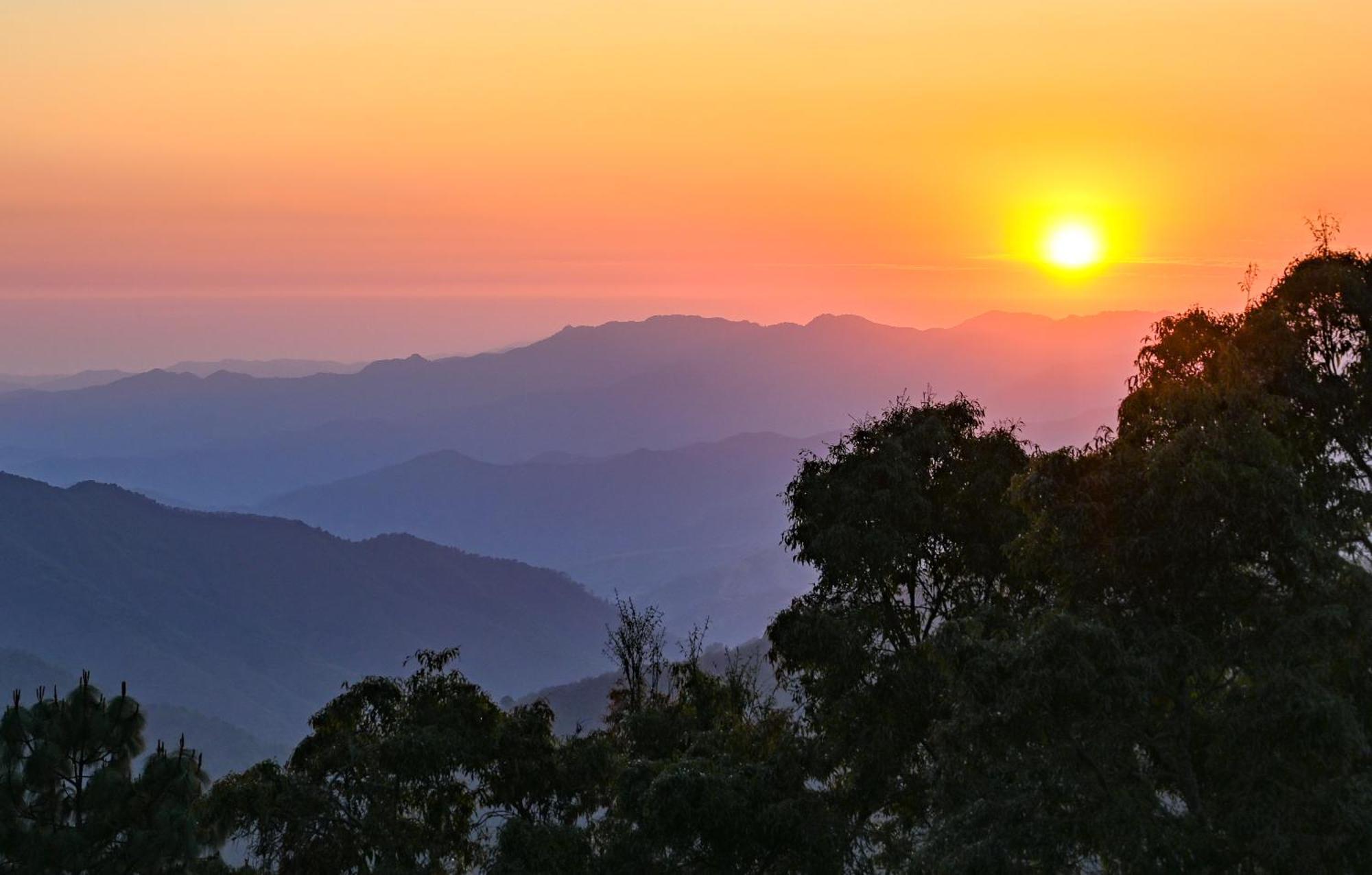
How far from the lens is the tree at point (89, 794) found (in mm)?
19906

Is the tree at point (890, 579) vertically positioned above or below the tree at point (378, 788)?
above

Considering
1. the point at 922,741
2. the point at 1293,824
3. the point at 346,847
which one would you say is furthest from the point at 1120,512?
the point at 346,847

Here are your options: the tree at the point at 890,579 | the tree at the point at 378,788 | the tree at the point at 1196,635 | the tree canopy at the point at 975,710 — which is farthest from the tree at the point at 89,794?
the tree at the point at 1196,635

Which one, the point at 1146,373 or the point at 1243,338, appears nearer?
the point at 1243,338

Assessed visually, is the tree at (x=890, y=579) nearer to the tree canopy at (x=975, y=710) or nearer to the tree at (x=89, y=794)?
the tree canopy at (x=975, y=710)

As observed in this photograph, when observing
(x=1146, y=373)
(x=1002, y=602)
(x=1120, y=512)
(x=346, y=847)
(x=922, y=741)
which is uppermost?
(x=1146, y=373)

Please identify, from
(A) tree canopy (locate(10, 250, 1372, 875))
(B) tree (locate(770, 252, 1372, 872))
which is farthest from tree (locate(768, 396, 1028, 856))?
(B) tree (locate(770, 252, 1372, 872))

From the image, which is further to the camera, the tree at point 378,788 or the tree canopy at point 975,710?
the tree at point 378,788

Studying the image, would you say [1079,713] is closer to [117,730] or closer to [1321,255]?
[1321,255]

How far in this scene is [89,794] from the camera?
2039cm

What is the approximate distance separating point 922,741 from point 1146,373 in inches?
286

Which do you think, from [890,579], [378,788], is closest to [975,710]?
[890,579]

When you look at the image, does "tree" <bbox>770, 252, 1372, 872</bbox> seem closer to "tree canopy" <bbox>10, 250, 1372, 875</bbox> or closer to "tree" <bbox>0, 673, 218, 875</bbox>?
"tree canopy" <bbox>10, 250, 1372, 875</bbox>

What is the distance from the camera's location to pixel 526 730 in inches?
1032
